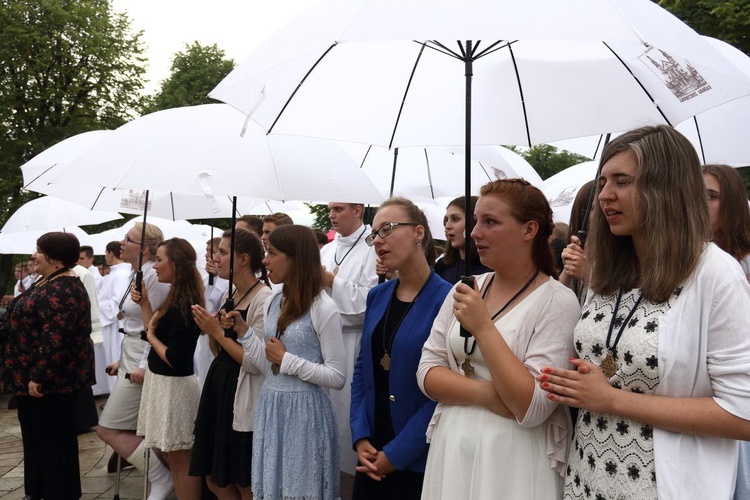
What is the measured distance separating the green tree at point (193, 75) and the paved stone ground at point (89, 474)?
29.6 meters

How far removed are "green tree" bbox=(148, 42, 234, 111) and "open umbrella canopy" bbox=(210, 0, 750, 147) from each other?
34.6 m

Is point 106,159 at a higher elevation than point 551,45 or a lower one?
lower

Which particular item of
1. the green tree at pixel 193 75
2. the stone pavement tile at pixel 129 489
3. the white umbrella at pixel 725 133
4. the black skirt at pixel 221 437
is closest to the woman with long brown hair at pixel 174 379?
the black skirt at pixel 221 437

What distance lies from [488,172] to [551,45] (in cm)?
292

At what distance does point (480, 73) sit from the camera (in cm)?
376

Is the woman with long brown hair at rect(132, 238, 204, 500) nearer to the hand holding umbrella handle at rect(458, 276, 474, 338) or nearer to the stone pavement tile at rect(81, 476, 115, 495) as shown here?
the stone pavement tile at rect(81, 476, 115, 495)

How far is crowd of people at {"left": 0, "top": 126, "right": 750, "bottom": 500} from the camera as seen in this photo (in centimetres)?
230

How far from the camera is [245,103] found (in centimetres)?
348

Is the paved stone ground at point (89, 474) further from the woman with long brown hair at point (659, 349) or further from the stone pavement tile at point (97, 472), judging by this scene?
the woman with long brown hair at point (659, 349)

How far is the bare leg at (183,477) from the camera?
562cm

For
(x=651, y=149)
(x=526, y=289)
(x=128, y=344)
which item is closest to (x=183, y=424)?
(x=128, y=344)

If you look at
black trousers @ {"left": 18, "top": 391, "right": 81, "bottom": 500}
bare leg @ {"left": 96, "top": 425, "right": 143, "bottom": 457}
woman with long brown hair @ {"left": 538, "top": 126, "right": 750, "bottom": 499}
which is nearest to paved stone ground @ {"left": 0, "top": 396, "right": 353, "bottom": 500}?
black trousers @ {"left": 18, "top": 391, "right": 81, "bottom": 500}

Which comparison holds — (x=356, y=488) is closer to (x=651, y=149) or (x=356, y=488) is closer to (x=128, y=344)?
(x=651, y=149)

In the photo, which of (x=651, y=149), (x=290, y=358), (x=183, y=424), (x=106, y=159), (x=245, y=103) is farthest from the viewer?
(x=183, y=424)
